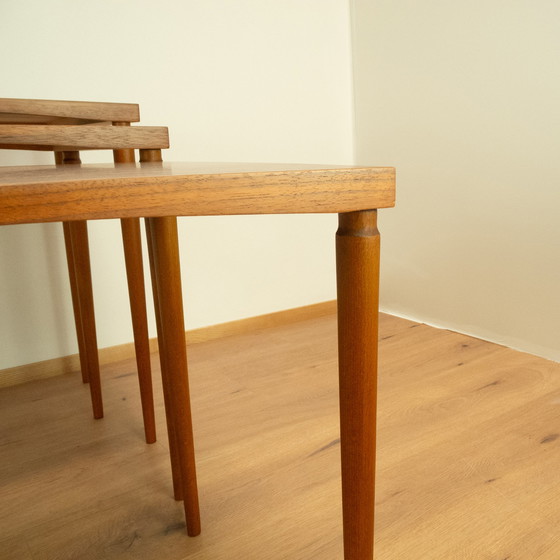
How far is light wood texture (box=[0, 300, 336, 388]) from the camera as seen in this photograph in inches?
61.2

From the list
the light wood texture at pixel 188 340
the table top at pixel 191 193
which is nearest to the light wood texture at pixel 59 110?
the table top at pixel 191 193

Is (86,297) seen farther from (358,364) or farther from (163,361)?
(358,364)

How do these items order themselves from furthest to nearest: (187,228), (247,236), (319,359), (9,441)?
1. (247,236)
2. (187,228)
3. (319,359)
4. (9,441)

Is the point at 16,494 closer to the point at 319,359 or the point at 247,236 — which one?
the point at 319,359

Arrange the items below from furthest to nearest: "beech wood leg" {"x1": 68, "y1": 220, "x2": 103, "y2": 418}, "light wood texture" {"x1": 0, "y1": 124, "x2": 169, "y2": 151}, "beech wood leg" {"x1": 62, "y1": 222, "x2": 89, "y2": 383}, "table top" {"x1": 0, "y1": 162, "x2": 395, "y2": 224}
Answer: "beech wood leg" {"x1": 62, "y1": 222, "x2": 89, "y2": 383}
"beech wood leg" {"x1": 68, "y1": 220, "x2": 103, "y2": 418}
"light wood texture" {"x1": 0, "y1": 124, "x2": 169, "y2": 151}
"table top" {"x1": 0, "y1": 162, "x2": 395, "y2": 224}

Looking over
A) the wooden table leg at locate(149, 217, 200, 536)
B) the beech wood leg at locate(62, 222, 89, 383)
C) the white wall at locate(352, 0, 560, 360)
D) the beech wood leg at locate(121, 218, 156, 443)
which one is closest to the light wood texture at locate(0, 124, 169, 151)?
the wooden table leg at locate(149, 217, 200, 536)

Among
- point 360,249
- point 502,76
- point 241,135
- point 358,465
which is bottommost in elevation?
point 358,465

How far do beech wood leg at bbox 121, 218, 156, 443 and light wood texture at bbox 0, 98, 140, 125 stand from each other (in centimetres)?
19

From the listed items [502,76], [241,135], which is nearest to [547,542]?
[502,76]

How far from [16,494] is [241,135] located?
4.01ft

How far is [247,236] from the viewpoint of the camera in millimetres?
1884

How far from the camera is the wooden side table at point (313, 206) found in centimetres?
33

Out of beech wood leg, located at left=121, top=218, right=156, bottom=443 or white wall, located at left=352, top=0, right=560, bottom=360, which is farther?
white wall, located at left=352, top=0, right=560, bottom=360

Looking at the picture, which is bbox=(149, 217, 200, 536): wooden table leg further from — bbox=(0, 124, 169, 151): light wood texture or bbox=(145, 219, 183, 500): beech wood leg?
bbox=(0, 124, 169, 151): light wood texture
